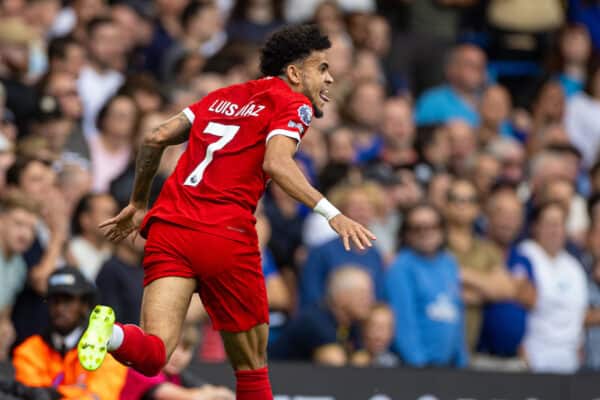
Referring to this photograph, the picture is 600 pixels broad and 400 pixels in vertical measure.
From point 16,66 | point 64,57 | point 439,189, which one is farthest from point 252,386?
point 64,57

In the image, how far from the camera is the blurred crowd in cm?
917

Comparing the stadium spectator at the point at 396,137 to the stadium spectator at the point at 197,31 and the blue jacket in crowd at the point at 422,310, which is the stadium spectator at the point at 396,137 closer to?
the stadium spectator at the point at 197,31

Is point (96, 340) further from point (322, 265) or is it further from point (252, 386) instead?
point (322, 265)

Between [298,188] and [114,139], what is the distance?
194 inches

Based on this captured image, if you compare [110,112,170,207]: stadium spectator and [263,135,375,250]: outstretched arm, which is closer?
[263,135,375,250]: outstretched arm

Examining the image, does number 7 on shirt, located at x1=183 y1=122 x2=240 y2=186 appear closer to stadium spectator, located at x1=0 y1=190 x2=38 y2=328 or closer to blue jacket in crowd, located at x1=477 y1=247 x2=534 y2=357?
stadium spectator, located at x1=0 y1=190 x2=38 y2=328

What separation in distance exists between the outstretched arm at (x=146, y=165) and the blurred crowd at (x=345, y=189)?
87cm

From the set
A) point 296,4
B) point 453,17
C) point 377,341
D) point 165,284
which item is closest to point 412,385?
point 377,341

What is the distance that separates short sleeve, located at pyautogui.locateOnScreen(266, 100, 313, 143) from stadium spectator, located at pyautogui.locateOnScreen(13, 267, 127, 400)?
2.00 metres

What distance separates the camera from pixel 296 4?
46.0 feet

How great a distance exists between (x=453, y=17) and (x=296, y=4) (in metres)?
2.08

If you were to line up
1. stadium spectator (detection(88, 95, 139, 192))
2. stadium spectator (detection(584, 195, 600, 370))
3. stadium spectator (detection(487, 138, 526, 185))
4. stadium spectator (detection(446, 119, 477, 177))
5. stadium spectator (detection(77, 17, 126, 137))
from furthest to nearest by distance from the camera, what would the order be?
stadium spectator (detection(487, 138, 526, 185)) < stadium spectator (detection(446, 119, 477, 177)) < stadium spectator (detection(77, 17, 126, 137)) < stadium spectator (detection(584, 195, 600, 370)) < stadium spectator (detection(88, 95, 139, 192))

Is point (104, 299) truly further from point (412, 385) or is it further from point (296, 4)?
point (296, 4)

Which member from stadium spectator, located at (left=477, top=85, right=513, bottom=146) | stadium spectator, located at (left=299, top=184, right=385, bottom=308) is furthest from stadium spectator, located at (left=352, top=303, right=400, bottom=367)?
stadium spectator, located at (left=477, top=85, right=513, bottom=146)
